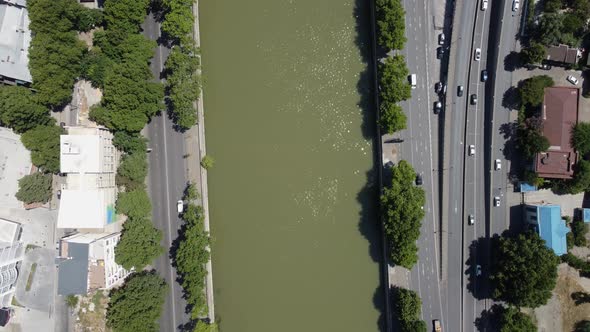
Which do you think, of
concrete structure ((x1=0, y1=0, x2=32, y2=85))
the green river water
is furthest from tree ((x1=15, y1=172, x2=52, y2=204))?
the green river water

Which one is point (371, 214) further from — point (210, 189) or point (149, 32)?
point (149, 32)

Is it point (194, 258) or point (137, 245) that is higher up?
point (137, 245)

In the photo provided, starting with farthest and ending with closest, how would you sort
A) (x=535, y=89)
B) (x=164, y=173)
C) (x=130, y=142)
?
1. (x=164, y=173)
2. (x=130, y=142)
3. (x=535, y=89)

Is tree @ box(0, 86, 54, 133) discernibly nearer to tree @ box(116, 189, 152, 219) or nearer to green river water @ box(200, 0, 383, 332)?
tree @ box(116, 189, 152, 219)

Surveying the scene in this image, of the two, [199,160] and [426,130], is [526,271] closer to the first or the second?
[426,130]

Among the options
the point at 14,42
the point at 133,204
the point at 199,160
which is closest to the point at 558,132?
the point at 199,160

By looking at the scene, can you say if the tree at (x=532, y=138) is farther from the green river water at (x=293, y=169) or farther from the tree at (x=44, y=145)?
the tree at (x=44, y=145)
